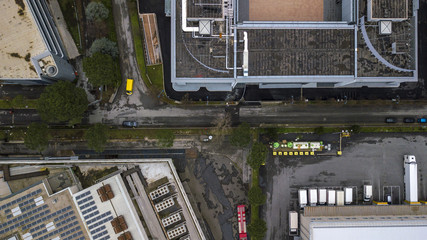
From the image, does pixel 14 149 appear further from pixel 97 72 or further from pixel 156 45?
pixel 156 45

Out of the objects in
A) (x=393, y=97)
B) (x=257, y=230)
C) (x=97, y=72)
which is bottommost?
(x=257, y=230)


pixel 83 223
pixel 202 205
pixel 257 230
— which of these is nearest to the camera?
pixel 83 223

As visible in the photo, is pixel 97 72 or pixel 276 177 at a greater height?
pixel 97 72

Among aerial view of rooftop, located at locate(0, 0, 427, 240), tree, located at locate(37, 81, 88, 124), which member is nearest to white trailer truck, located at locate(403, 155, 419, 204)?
aerial view of rooftop, located at locate(0, 0, 427, 240)

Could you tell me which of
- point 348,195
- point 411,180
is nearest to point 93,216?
point 348,195

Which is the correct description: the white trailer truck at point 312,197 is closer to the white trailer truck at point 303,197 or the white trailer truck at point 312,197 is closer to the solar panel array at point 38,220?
the white trailer truck at point 303,197

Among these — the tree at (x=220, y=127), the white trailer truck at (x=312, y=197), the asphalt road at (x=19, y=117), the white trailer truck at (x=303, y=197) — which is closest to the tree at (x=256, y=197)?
the white trailer truck at (x=303, y=197)

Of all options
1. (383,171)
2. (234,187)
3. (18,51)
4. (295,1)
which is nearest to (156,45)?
(18,51)

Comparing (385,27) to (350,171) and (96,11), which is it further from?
(96,11)
